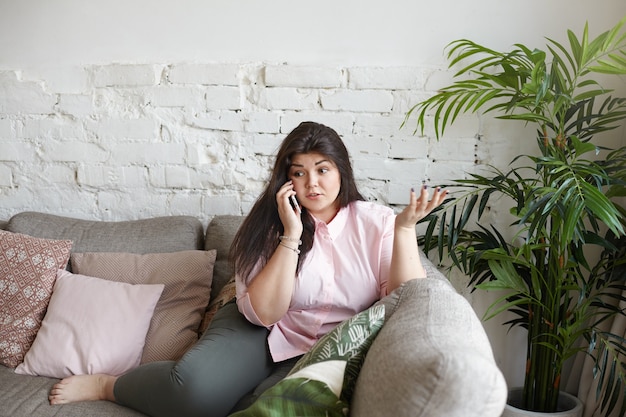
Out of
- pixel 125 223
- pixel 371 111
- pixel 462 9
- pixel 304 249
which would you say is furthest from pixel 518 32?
pixel 125 223

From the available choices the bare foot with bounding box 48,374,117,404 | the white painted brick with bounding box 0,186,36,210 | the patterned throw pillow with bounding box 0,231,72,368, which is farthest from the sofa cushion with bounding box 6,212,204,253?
the bare foot with bounding box 48,374,117,404

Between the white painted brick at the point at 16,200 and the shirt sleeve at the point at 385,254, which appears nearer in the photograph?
the shirt sleeve at the point at 385,254

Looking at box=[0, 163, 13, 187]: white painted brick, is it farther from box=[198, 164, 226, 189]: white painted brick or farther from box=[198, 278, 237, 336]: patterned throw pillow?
box=[198, 278, 237, 336]: patterned throw pillow

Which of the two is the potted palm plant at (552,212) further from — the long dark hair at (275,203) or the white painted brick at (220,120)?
the white painted brick at (220,120)

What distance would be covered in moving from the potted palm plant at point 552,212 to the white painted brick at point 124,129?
3.45 ft

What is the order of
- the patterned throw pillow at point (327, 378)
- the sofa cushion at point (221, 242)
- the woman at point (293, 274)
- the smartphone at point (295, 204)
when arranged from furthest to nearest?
the sofa cushion at point (221, 242), the smartphone at point (295, 204), the woman at point (293, 274), the patterned throw pillow at point (327, 378)

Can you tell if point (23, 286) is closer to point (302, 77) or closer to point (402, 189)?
point (302, 77)

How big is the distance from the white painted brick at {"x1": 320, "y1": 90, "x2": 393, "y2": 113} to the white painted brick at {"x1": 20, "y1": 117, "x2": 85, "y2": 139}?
1.00 m

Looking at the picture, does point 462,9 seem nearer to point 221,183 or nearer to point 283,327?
point 221,183

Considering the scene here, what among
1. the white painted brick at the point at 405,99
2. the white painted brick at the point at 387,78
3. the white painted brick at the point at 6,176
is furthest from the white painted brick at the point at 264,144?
the white painted brick at the point at 6,176

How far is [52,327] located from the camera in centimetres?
209

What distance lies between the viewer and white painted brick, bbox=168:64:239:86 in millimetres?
2508

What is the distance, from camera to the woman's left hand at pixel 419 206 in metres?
1.69

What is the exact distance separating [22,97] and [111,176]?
48cm
